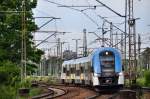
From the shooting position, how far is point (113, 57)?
142 feet

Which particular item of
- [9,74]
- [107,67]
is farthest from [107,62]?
[9,74]

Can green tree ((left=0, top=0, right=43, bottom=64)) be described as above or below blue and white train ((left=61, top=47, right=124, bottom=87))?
above

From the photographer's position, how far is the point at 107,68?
43.3 m

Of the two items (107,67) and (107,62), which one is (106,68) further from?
(107,62)

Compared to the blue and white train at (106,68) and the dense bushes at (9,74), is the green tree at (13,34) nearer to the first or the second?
the dense bushes at (9,74)

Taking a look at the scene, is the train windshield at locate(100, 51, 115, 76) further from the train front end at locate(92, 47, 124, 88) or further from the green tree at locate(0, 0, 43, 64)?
the green tree at locate(0, 0, 43, 64)

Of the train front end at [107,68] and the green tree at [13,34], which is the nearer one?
the train front end at [107,68]

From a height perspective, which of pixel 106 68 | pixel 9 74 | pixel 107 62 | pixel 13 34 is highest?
pixel 13 34

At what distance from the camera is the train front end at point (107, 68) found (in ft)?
140

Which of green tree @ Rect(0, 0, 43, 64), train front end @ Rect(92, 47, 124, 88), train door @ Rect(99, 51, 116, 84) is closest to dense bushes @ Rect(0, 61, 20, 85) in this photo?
train front end @ Rect(92, 47, 124, 88)

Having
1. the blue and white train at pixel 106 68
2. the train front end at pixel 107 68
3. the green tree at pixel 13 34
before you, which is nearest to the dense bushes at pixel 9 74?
the blue and white train at pixel 106 68

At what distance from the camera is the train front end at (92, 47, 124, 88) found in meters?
42.8

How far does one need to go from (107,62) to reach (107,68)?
46 centimetres

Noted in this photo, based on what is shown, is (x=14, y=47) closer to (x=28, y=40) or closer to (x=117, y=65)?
(x=28, y=40)
